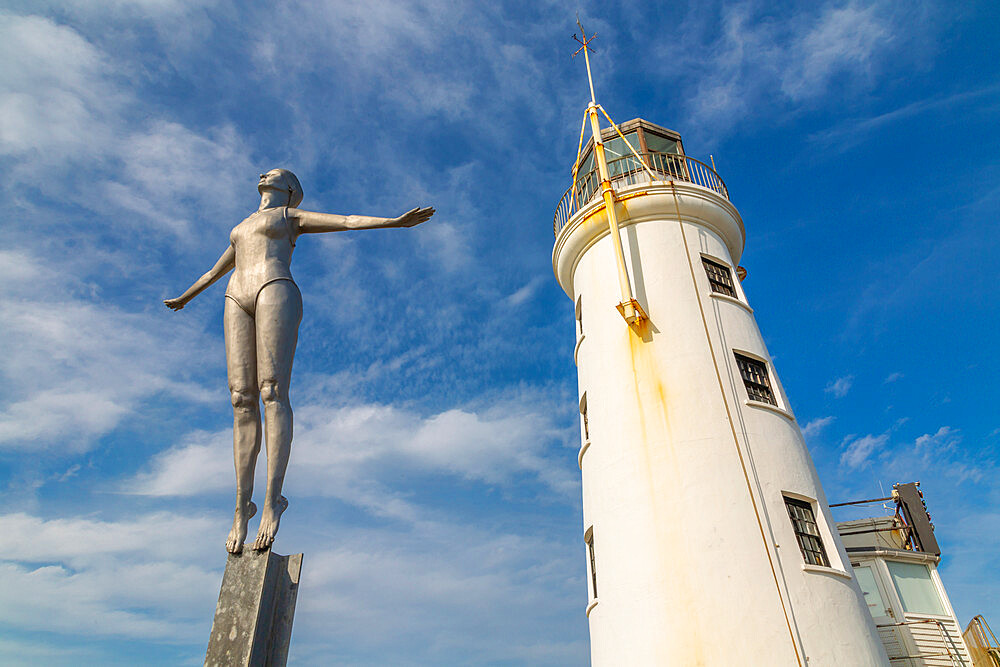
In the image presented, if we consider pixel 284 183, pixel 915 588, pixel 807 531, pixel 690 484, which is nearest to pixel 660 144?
pixel 690 484

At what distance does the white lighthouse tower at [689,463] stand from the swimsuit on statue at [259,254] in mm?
9732

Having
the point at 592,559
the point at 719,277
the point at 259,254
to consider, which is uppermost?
Answer: the point at 719,277

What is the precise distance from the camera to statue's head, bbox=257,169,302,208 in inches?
277

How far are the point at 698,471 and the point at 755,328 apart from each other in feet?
17.7

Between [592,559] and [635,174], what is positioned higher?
[635,174]

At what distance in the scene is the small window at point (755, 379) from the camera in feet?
49.3

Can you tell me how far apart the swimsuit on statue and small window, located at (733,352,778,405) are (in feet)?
38.9

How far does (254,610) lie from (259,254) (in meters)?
3.49

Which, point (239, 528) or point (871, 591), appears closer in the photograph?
point (239, 528)

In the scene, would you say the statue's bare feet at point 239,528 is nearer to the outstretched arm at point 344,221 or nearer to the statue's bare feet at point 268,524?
the statue's bare feet at point 268,524

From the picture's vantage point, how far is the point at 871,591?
62.0 ft

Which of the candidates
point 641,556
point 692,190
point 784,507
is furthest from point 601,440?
point 692,190

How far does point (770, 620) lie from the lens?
1135cm

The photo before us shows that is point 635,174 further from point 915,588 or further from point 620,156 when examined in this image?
point 915,588
